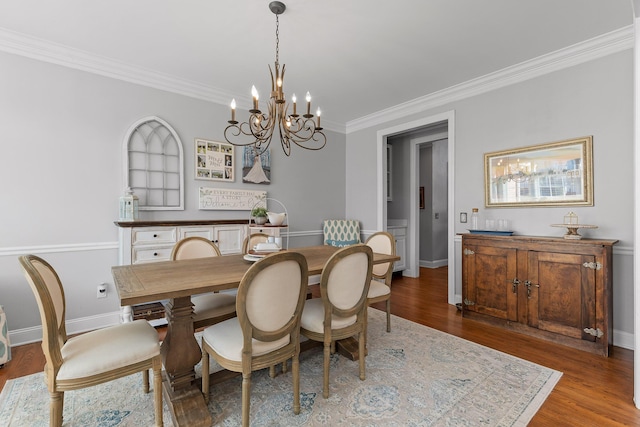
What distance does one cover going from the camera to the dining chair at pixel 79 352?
1.38m

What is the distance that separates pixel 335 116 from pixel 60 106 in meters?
3.41

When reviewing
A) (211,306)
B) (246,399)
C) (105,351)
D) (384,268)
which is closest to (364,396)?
(246,399)

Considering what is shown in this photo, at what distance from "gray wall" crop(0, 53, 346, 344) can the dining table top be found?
4.58ft

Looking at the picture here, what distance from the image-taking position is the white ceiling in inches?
89.3

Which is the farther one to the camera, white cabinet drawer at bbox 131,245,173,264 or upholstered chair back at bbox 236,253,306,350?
white cabinet drawer at bbox 131,245,173,264

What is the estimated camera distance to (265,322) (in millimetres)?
1562

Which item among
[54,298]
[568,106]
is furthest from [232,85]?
[568,106]

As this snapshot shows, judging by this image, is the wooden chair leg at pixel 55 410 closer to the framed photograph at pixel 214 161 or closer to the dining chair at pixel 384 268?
the dining chair at pixel 384 268

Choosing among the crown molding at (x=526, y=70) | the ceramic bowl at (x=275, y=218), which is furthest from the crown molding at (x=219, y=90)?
the ceramic bowl at (x=275, y=218)

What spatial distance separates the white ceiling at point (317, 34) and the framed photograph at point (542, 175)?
37.8 inches

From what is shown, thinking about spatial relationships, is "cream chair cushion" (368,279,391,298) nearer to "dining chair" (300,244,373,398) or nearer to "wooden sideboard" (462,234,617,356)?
Answer: "dining chair" (300,244,373,398)

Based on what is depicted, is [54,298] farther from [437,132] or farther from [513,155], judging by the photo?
[437,132]

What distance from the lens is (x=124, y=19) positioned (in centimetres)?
241

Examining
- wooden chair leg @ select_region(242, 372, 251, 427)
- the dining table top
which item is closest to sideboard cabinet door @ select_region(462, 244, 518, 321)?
the dining table top
